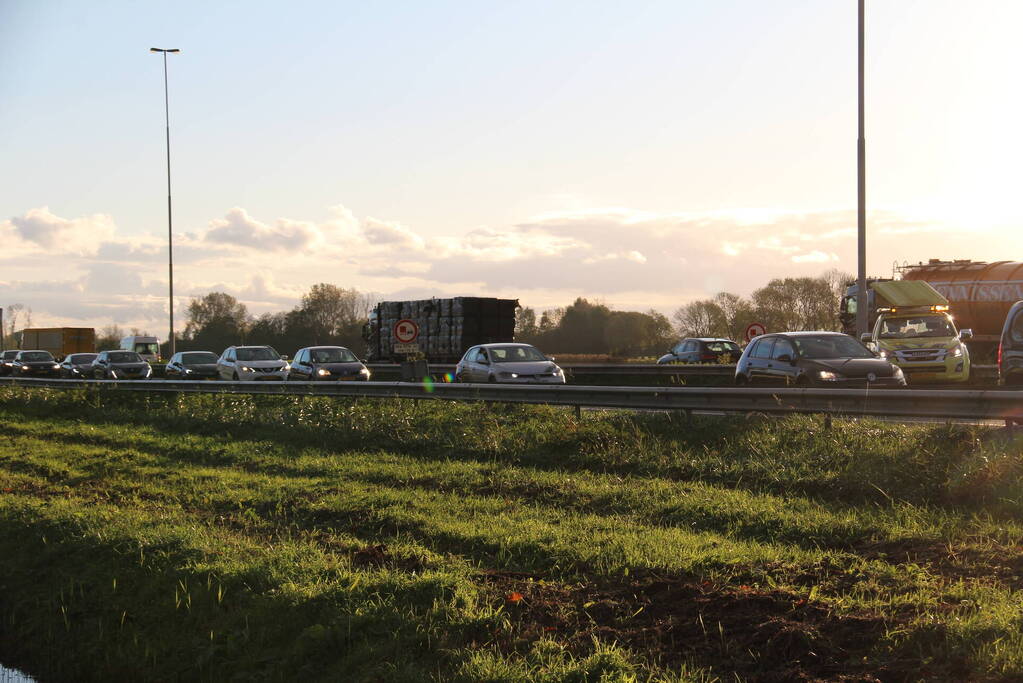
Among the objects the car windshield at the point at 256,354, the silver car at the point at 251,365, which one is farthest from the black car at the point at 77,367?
the car windshield at the point at 256,354

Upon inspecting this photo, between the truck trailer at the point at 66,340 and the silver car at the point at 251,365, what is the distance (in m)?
52.0

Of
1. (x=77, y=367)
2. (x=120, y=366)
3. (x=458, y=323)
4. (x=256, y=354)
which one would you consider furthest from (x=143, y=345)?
(x=256, y=354)

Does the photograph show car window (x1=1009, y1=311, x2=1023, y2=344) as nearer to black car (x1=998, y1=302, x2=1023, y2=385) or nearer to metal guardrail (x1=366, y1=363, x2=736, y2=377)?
black car (x1=998, y1=302, x2=1023, y2=385)

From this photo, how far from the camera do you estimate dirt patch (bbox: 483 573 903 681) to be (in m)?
5.18

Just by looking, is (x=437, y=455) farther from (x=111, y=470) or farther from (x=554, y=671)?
(x=554, y=671)

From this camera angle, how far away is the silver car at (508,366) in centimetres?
2467

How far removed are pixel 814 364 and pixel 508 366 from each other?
382 inches

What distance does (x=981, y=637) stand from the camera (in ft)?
16.8

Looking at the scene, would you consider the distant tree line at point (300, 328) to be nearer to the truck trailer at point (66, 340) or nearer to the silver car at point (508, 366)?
the truck trailer at point (66, 340)

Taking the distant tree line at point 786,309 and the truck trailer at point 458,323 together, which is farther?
the distant tree line at point 786,309

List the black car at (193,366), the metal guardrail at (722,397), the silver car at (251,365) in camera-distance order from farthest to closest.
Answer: the black car at (193,366) → the silver car at (251,365) → the metal guardrail at (722,397)

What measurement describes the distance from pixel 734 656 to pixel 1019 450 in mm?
5780

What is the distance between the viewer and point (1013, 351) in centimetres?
1639

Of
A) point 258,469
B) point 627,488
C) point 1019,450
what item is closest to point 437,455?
point 258,469
